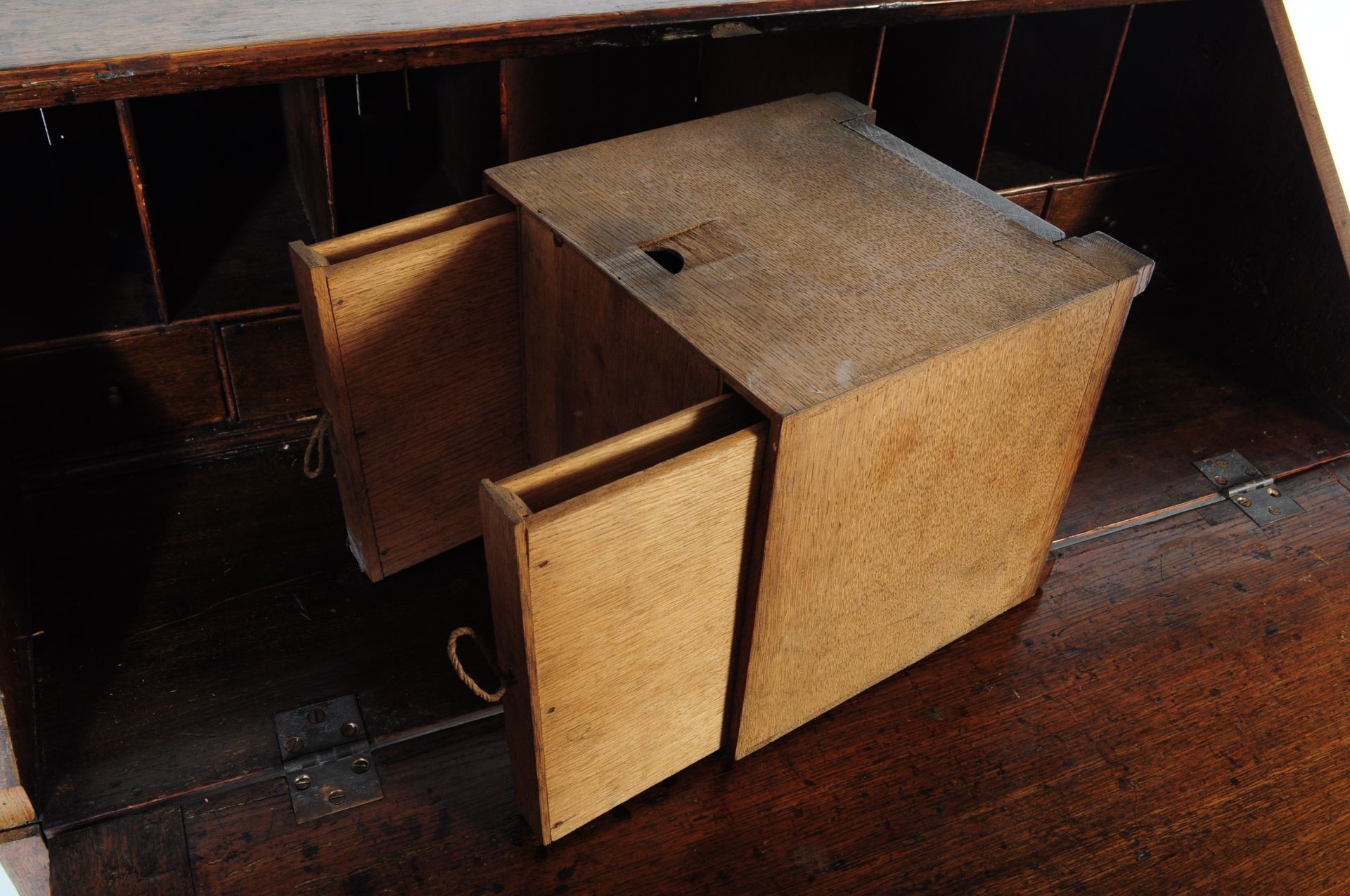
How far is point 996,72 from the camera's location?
51.7 inches

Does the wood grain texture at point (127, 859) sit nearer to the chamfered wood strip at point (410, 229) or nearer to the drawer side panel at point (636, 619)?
the drawer side panel at point (636, 619)

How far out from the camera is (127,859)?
864 millimetres

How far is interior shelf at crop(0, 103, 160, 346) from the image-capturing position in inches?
45.1

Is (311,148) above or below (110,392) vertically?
above

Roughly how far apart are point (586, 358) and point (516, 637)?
0.97 feet

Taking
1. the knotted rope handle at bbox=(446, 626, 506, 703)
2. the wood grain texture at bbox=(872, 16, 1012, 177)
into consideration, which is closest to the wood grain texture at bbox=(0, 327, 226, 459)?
the knotted rope handle at bbox=(446, 626, 506, 703)

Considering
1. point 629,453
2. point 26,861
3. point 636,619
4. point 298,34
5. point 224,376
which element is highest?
point 298,34

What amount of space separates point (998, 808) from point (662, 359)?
0.45 meters

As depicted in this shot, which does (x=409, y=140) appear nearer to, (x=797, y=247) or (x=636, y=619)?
(x=797, y=247)

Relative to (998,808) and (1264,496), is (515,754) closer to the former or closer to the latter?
(998,808)

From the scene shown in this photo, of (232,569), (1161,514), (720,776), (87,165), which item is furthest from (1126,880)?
(87,165)

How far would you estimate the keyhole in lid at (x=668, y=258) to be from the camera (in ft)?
3.11

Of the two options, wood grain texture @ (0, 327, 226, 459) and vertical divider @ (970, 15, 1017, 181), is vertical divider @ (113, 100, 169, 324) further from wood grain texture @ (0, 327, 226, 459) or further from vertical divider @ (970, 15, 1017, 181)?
vertical divider @ (970, 15, 1017, 181)

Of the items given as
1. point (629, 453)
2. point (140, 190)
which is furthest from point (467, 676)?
point (140, 190)
